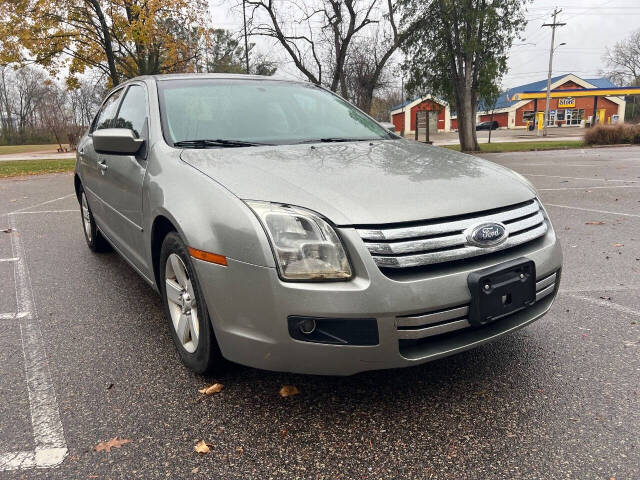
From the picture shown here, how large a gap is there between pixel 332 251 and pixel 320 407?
2.57ft

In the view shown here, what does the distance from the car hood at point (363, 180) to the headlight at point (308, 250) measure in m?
0.07

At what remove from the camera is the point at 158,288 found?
2.82m

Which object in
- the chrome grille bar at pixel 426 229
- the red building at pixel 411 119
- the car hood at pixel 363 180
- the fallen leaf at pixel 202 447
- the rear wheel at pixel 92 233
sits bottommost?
the fallen leaf at pixel 202 447

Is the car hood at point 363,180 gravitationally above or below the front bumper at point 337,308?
above

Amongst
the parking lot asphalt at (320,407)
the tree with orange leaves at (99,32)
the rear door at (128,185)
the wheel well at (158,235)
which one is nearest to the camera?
the parking lot asphalt at (320,407)

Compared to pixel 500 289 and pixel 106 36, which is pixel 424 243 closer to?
pixel 500 289

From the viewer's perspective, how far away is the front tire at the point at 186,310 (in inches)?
89.7

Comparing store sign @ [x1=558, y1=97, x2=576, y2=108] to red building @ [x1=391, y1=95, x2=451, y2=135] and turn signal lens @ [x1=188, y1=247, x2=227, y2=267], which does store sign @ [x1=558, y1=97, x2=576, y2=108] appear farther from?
turn signal lens @ [x1=188, y1=247, x2=227, y2=267]

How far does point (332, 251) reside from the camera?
6.25ft

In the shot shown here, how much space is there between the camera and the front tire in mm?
2279

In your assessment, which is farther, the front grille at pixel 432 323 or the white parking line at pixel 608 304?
the white parking line at pixel 608 304

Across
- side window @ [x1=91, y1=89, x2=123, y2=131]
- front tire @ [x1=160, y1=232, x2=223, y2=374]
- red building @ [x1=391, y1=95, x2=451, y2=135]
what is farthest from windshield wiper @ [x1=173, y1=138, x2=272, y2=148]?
red building @ [x1=391, y1=95, x2=451, y2=135]

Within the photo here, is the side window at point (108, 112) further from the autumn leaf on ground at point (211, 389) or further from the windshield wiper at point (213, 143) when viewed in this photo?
the autumn leaf on ground at point (211, 389)

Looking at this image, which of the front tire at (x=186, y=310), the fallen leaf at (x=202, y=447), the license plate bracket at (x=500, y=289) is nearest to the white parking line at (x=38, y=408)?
the fallen leaf at (x=202, y=447)
